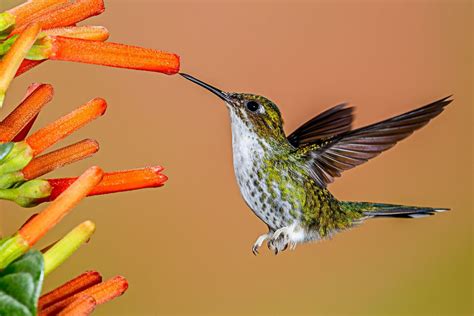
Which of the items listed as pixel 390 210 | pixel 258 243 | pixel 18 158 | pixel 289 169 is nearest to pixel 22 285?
pixel 18 158

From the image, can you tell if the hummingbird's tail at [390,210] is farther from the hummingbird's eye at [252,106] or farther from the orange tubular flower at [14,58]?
the orange tubular flower at [14,58]

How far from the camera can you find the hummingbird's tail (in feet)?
5.46

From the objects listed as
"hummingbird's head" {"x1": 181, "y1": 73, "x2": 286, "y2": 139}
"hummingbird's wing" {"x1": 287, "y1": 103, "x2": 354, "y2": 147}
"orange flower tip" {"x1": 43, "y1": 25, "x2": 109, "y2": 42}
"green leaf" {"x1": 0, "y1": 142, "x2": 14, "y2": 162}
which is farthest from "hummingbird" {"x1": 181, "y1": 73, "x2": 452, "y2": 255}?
"green leaf" {"x1": 0, "y1": 142, "x2": 14, "y2": 162}

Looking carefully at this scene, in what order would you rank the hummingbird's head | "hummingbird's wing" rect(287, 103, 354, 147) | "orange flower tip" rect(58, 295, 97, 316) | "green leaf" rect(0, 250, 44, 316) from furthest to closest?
1. "hummingbird's wing" rect(287, 103, 354, 147)
2. the hummingbird's head
3. "orange flower tip" rect(58, 295, 97, 316)
4. "green leaf" rect(0, 250, 44, 316)

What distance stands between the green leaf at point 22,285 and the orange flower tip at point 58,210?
33 millimetres

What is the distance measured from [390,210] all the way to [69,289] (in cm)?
109

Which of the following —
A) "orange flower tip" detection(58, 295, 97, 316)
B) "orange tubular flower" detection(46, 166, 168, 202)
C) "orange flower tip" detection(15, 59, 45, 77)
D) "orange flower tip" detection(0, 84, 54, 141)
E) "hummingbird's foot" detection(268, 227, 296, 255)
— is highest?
"orange flower tip" detection(15, 59, 45, 77)

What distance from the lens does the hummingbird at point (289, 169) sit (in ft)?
4.96

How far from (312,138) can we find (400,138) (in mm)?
425

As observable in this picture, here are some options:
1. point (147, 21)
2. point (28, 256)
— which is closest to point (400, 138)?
point (28, 256)

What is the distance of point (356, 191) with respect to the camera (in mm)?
2309

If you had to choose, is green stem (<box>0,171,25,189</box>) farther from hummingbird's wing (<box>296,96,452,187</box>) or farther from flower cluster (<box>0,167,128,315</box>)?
hummingbird's wing (<box>296,96,452,187</box>)

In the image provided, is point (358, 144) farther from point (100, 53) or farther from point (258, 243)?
point (100, 53)

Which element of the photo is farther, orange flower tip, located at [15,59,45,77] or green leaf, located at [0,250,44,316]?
orange flower tip, located at [15,59,45,77]
